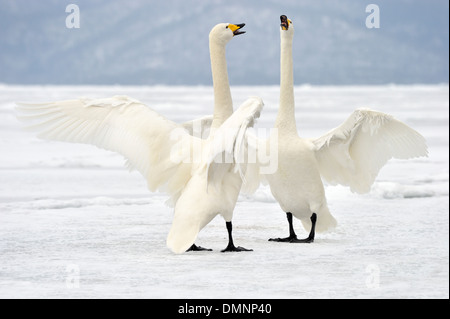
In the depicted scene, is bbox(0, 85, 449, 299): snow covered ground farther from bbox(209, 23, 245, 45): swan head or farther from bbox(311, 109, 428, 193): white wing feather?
bbox(209, 23, 245, 45): swan head

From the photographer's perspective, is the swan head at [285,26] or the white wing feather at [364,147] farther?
the swan head at [285,26]

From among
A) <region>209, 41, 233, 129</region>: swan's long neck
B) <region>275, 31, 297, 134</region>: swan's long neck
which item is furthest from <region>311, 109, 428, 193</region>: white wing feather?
<region>209, 41, 233, 129</region>: swan's long neck

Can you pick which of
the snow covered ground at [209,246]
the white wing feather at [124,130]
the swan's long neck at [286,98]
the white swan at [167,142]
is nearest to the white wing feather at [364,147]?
the swan's long neck at [286,98]

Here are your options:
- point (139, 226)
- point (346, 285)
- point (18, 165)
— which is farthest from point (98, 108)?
point (18, 165)

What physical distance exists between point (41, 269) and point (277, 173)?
2.15 meters

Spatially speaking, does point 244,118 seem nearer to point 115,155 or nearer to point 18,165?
point 18,165

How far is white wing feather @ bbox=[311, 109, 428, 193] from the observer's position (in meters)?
6.59

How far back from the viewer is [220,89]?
663 centimetres

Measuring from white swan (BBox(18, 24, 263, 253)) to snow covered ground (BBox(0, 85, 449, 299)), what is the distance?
35 cm

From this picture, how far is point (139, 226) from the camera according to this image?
7.35 metres

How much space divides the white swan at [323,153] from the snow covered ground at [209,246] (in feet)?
1.19

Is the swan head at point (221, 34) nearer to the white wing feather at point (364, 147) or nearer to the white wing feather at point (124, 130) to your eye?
the white wing feather at point (124, 130)

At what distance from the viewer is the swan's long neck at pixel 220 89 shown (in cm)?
659

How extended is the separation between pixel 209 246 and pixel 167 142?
0.93 metres
